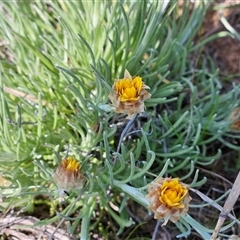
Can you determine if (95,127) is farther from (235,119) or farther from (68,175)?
(235,119)

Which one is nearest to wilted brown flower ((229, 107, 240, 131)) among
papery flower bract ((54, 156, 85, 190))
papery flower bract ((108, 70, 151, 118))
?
papery flower bract ((108, 70, 151, 118))

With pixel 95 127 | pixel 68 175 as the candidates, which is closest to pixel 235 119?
pixel 95 127

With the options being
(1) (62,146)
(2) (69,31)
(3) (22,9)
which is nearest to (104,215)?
(1) (62,146)

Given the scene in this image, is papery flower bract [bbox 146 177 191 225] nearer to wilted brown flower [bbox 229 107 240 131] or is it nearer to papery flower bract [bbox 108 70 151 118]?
papery flower bract [bbox 108 70 151 118]

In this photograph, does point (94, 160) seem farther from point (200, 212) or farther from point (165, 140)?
point (200, 212)

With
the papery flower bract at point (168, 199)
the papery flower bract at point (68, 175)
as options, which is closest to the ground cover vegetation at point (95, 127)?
the papery flower bract at point (68, 175)
